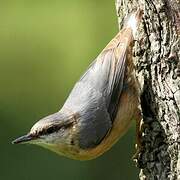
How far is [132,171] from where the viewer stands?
24.2 ft

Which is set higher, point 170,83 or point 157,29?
point 157,29

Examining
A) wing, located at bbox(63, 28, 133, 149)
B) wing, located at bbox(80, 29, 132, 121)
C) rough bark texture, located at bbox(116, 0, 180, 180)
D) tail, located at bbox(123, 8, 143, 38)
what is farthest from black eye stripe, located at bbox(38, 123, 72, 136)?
tail, located at bbox(123, 8, 143, 38)

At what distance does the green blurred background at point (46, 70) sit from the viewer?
306 inches

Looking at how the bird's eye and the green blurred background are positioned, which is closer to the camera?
the bird's eye

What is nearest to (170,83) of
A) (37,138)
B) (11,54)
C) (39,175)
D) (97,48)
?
(37,138)

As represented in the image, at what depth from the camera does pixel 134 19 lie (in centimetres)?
475

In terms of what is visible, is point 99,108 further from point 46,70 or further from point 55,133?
point 46,70

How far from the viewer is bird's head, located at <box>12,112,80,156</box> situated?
15.7ft

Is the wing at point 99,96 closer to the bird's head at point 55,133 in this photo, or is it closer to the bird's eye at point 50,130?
the bird's head at point 55,133

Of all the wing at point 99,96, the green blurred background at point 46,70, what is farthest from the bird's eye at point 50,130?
the green blurred background at point 46,70

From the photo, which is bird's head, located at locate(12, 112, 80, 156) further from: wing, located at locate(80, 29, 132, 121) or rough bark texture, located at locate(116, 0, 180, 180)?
rough bark texture, located at locate(116, 0, 180, 180)

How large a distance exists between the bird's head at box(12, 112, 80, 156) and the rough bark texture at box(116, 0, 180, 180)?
51 cm

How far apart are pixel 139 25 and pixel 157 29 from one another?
16 centimetres

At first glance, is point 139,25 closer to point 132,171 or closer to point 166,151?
point 166,151
